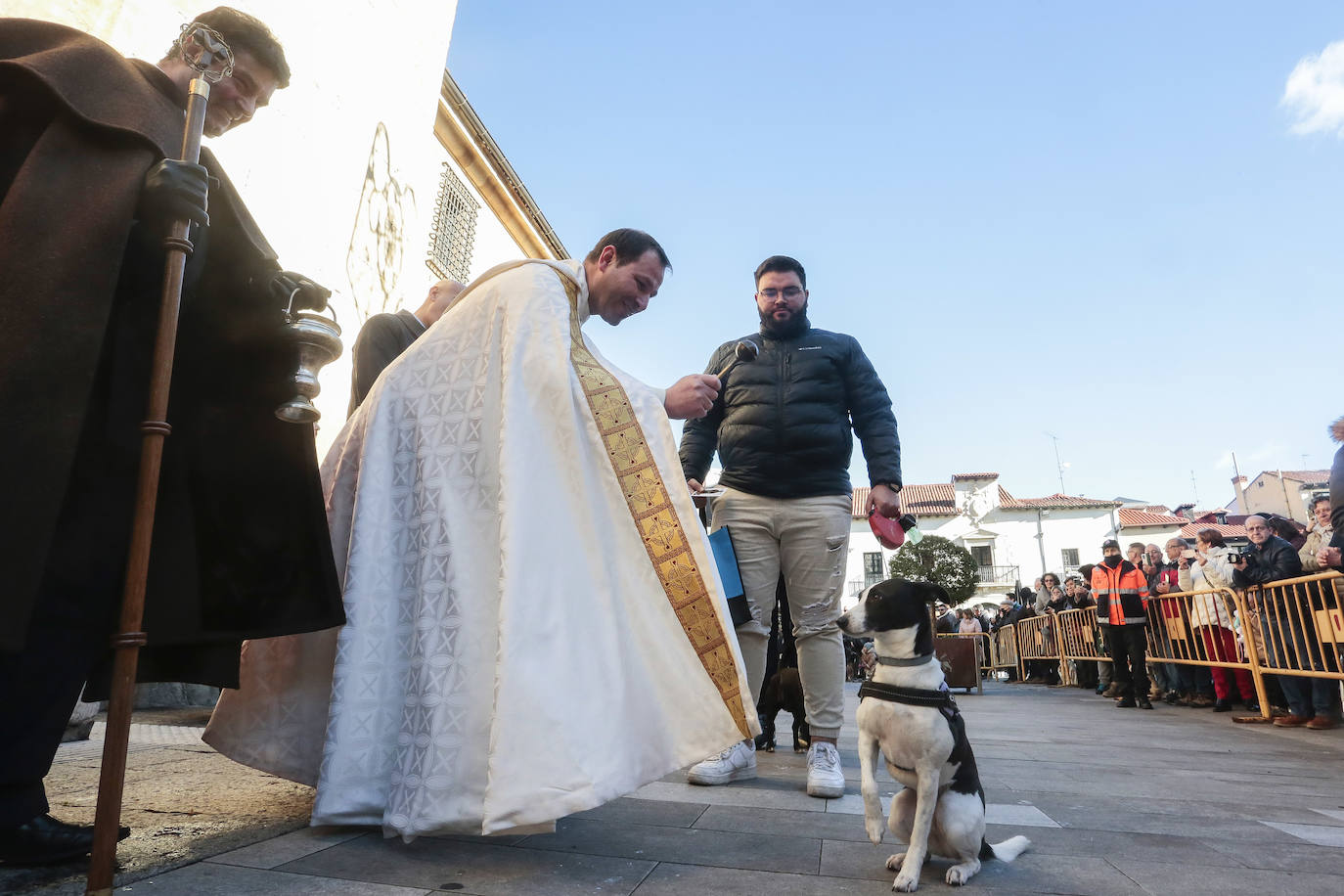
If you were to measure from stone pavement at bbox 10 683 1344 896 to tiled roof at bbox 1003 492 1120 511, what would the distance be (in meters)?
49.1

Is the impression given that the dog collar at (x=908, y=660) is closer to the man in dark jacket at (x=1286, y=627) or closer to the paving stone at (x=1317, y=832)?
the paving stone at (x=1317, y=832)

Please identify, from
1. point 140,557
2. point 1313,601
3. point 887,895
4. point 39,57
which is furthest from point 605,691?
point 1313,601

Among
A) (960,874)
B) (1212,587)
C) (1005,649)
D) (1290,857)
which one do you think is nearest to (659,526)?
(960,874)

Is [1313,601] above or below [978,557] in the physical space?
below

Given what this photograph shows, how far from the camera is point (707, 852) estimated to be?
189 centimetres

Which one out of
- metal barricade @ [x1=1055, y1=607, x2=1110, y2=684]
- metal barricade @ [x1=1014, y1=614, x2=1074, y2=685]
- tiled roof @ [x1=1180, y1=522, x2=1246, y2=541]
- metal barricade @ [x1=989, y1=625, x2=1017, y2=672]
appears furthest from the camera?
metal barricade @ [x1=989, y1=625, x2=1017, y2=672]

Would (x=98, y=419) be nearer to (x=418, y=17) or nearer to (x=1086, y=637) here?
(x=418, y=17)

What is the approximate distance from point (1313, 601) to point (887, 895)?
6536 mm

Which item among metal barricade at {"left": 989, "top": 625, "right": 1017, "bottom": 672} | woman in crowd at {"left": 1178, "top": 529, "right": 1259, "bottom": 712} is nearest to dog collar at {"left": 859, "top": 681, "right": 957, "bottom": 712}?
woman in crowd at {"left": 1178, "top": 529, "right": 1259, "bottom": 712}

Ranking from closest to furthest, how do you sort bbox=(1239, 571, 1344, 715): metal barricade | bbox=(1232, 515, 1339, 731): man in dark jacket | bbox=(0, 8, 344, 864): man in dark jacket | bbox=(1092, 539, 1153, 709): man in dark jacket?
bbox=(0, 8, 344, 864): man in dark jacket, bbox=(1239, 571, 1344, 715): metal barricade, bbox=(1232, 515, 1339, 731): man in dark jacket, bbox=(1092, 539, 1153, 709): man in dark jacket

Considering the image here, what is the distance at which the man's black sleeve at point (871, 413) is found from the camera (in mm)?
3547

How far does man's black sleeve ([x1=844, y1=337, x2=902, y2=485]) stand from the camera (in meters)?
3.55

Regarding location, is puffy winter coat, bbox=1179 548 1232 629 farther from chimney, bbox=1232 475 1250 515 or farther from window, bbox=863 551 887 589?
chimney, bbox=1232 475 1250 515

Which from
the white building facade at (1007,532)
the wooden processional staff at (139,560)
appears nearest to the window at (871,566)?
the white building facade at (1007,532)
